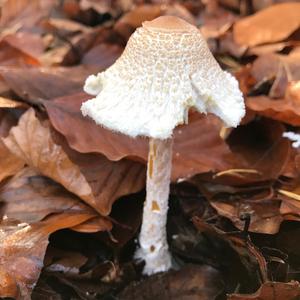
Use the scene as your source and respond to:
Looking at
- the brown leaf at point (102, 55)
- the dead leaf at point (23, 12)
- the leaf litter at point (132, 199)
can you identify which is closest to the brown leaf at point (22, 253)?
the leaf litter at point (132, 199)

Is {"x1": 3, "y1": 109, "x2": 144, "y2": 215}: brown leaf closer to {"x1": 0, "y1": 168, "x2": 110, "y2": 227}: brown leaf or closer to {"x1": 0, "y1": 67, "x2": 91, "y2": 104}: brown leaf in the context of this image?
{"x1": 0, "y1": 168, "x2": 110, "y2": 227}: brown leaf

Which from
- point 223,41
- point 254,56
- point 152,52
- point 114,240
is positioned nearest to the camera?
point 152,52

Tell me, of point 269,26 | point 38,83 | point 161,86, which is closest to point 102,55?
point 38,83

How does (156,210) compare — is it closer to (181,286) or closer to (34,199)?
(181,286)

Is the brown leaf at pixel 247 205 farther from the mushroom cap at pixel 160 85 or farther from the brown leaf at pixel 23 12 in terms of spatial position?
the brown leaf at pixel 23 12

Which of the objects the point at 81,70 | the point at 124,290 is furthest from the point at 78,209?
the point at 81,70

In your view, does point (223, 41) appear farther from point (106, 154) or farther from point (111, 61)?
point (106, 154)
